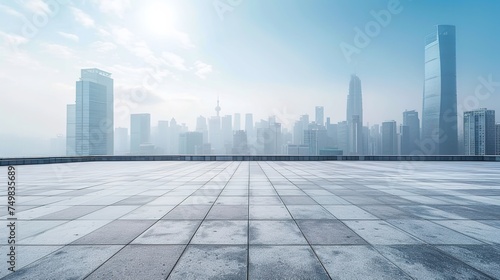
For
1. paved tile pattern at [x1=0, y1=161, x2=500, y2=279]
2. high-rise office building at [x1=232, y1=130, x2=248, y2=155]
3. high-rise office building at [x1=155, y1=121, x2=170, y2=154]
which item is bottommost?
paved tile pattern at [x1=0, y1=161, x2=500, y2=279]

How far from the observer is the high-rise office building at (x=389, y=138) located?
130 meters

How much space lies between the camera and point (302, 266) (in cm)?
361

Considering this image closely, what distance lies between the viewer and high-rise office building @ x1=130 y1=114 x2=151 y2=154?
96.4 metres

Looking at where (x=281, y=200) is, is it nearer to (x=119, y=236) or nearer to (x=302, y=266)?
(x=302, y=266)

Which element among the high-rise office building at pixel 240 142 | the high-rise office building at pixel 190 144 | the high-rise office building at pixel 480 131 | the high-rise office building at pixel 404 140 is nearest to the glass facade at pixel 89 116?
the high-rise office building at pixel 240 142

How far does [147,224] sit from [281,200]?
4.65 m

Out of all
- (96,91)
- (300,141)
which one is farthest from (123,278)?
(300,141)

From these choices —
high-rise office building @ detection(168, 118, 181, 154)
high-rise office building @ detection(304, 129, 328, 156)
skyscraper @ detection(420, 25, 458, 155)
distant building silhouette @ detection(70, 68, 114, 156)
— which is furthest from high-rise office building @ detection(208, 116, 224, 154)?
skyscraper @ detection(420, 25, 458, 155)

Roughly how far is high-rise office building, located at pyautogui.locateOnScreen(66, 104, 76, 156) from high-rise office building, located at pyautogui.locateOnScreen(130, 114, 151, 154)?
33.6 m

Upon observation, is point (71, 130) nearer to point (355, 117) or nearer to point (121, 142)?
point (121, 142)

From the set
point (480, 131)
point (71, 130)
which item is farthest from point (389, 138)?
point (71, 130)

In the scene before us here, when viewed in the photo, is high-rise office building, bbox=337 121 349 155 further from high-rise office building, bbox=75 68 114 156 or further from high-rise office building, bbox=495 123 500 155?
high-rise office building, bbox=75 68 114 156

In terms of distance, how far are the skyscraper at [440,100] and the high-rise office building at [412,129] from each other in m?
4.03

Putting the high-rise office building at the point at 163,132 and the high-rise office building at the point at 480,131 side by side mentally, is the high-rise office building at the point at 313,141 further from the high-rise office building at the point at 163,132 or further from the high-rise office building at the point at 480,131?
the high-rise office building at the point at 163,132
